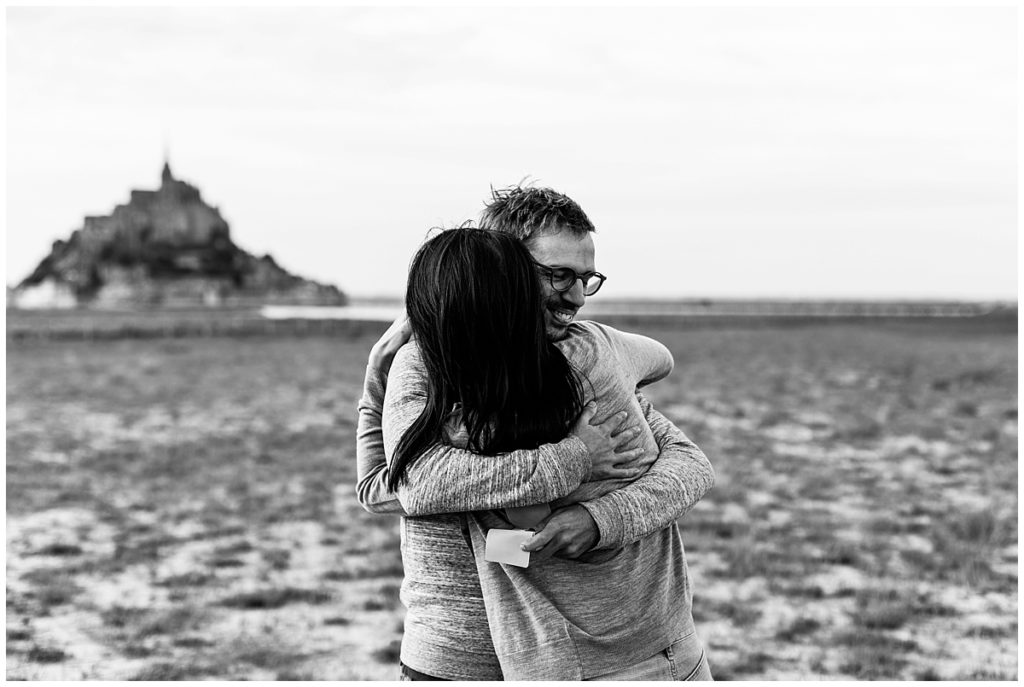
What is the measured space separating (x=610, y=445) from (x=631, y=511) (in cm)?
12

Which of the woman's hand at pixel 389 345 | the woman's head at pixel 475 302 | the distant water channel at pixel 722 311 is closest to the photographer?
the woman's head at pixel 475 302

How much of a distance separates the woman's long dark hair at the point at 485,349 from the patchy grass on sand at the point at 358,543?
3.06 m

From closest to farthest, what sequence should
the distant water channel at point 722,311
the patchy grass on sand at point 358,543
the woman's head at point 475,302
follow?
the woman's head at point 475,302 < the patchy grass on sand at point 358,543 < the distant water channel at point 722,311

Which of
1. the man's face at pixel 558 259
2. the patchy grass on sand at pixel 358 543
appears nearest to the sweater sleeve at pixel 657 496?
the man's face at pixel 558 259

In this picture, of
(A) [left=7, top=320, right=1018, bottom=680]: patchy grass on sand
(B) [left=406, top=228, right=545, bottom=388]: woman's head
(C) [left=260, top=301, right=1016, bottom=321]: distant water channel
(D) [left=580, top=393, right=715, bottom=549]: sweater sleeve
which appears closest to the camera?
(B) [left=406, top=228, right=545, bottom=388]: woman's head

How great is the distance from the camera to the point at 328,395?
1623 centimetres

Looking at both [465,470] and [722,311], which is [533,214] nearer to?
[465,470]

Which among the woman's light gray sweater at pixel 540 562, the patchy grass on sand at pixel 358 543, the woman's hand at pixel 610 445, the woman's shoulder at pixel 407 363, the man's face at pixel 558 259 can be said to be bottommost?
the patchy grass on sand at pixel 358 543

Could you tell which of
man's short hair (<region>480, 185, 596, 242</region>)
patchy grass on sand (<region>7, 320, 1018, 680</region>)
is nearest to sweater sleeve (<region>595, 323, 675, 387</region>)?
man's short hair (<region>480, 185, 596, 242</region>)

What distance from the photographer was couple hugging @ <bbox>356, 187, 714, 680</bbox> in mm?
1563

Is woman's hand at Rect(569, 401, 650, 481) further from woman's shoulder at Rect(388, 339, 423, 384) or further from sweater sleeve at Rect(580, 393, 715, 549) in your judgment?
woman's shoulder at Rect(388, 339, 423, 384)

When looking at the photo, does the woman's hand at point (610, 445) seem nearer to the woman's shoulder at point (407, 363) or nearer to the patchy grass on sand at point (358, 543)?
the woman's shoulder at point (407, 363)

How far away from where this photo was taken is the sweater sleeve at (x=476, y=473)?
159 centimetres

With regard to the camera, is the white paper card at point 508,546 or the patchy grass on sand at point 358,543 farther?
the patchy grass on sand at point 358,543
